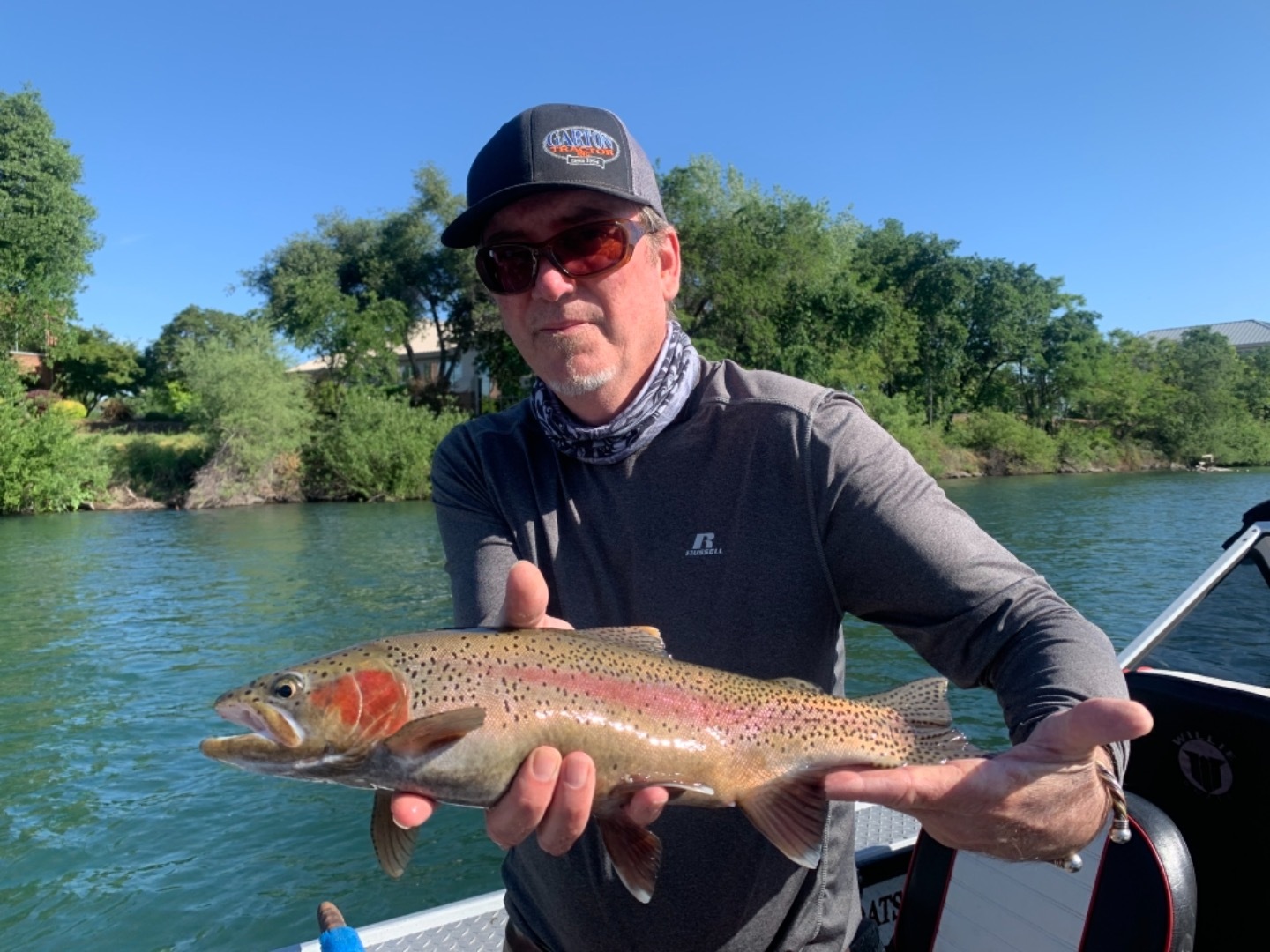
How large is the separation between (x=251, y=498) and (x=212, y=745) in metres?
47.3

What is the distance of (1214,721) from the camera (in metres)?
3.12

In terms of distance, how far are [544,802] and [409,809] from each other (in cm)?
32

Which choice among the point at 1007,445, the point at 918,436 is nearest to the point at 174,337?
the point at 918,436

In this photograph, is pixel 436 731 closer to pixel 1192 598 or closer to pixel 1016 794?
pixel 1016 794

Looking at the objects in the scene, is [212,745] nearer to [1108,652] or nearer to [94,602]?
[1108,652]

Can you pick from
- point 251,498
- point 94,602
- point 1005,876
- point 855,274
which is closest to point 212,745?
point 1005,876

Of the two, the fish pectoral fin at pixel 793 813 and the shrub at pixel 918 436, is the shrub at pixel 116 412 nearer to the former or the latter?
the shrub at pixel 918 436

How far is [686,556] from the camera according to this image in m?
2.27

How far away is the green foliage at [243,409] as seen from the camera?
45969 mm

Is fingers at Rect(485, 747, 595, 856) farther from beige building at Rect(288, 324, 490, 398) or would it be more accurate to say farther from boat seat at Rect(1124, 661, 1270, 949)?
beige building at Rect(288, 324, 490, 398)

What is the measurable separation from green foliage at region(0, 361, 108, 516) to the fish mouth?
147 ft

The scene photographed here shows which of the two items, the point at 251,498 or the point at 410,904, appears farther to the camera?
the point at 251,498

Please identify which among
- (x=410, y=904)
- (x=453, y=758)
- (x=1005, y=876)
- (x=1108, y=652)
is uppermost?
(x=1108, y=652)

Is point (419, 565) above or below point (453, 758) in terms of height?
below
